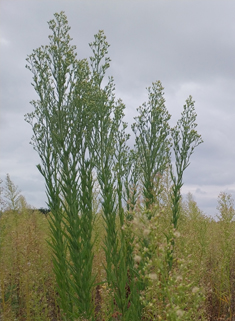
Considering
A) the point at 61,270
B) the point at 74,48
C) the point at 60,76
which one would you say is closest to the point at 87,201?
the point at 61,270

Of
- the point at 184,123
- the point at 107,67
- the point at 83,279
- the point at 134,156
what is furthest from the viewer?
the point at 184,123

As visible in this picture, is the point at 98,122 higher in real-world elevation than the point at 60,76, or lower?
lower

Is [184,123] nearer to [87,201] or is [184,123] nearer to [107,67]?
[107,67]

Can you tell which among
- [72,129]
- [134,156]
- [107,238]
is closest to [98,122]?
[72,129]

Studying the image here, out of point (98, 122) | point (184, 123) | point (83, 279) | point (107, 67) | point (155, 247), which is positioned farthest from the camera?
point (184, 123)

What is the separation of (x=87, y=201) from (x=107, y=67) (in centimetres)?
165

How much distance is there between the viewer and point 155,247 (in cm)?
221

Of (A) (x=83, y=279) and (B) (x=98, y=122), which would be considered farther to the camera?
(B) (x=98, y=122)

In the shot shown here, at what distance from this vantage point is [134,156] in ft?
13.7

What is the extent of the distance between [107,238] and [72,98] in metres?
1.68

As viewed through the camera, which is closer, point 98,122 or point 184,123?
point 98,122

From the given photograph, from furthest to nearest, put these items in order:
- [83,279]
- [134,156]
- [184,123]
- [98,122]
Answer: [184,123] < [134,156] < [98,122] < [83,279]

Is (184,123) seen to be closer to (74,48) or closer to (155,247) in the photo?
(74,48)

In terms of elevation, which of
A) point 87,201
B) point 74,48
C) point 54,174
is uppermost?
point 74,48
